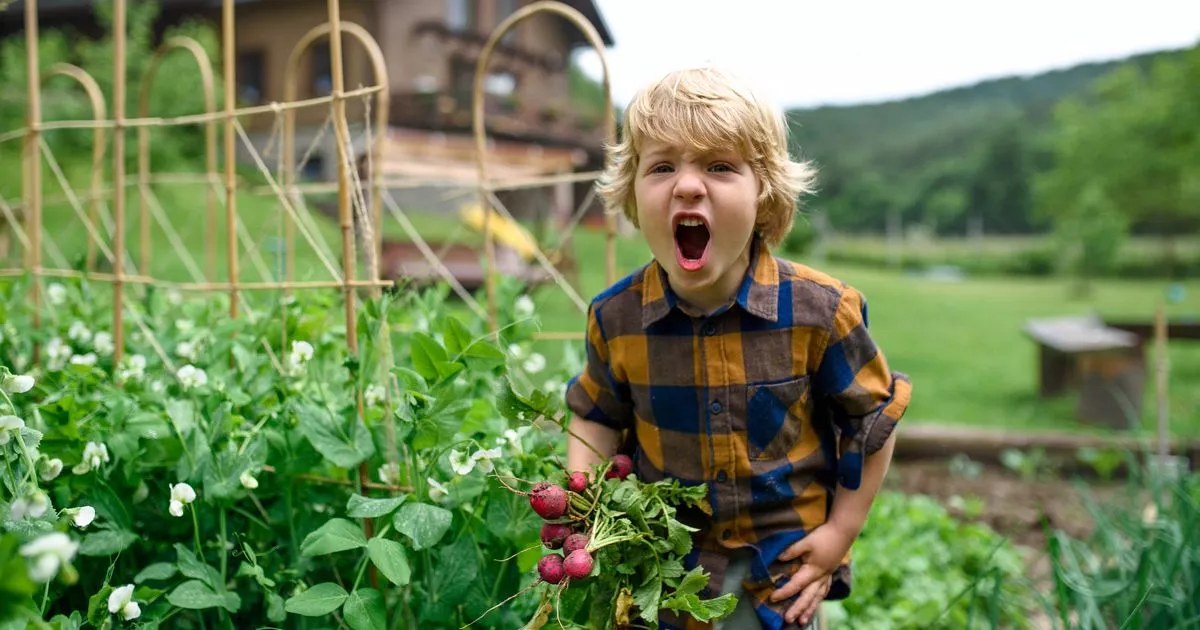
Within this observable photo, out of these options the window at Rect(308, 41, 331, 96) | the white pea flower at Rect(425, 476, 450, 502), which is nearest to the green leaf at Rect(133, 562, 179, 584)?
Result: the white pea flower at Rect(425, 476, 450, 502)

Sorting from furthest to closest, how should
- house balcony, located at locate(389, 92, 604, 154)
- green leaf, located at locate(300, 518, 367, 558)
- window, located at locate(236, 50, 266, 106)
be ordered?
window, located at locate(236, 50, 266, 106)
house balcony, located at locate(389, 92, 604, 154)
green leaf, located at locate(300, 518, 367, 558)

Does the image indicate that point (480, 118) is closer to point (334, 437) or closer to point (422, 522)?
point (334, 437)

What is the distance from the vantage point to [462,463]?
1180 mm

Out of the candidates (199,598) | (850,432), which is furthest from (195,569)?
(850,432)

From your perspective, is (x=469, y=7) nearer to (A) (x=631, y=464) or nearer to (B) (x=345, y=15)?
(B) (x=345, y=15)

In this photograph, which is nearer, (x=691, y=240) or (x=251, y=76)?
(x=691, y=240)

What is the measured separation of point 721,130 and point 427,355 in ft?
1.74

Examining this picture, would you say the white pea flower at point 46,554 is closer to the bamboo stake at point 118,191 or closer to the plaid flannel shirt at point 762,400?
the plaid flannel shirt at point 762,400

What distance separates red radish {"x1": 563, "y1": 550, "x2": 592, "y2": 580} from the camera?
99cm

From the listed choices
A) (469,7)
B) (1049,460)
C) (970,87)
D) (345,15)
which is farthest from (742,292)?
(970,87)

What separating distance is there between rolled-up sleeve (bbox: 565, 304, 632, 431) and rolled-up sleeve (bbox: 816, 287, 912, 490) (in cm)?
29

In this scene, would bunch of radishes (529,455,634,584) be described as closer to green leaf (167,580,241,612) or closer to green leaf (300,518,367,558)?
Result: green leaf (300,518,367,558)

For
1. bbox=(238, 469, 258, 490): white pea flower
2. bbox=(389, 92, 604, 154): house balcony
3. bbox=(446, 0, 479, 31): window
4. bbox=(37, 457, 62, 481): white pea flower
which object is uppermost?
bbox=(446, 0, 479, 31): window

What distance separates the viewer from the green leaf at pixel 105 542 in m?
1.21
